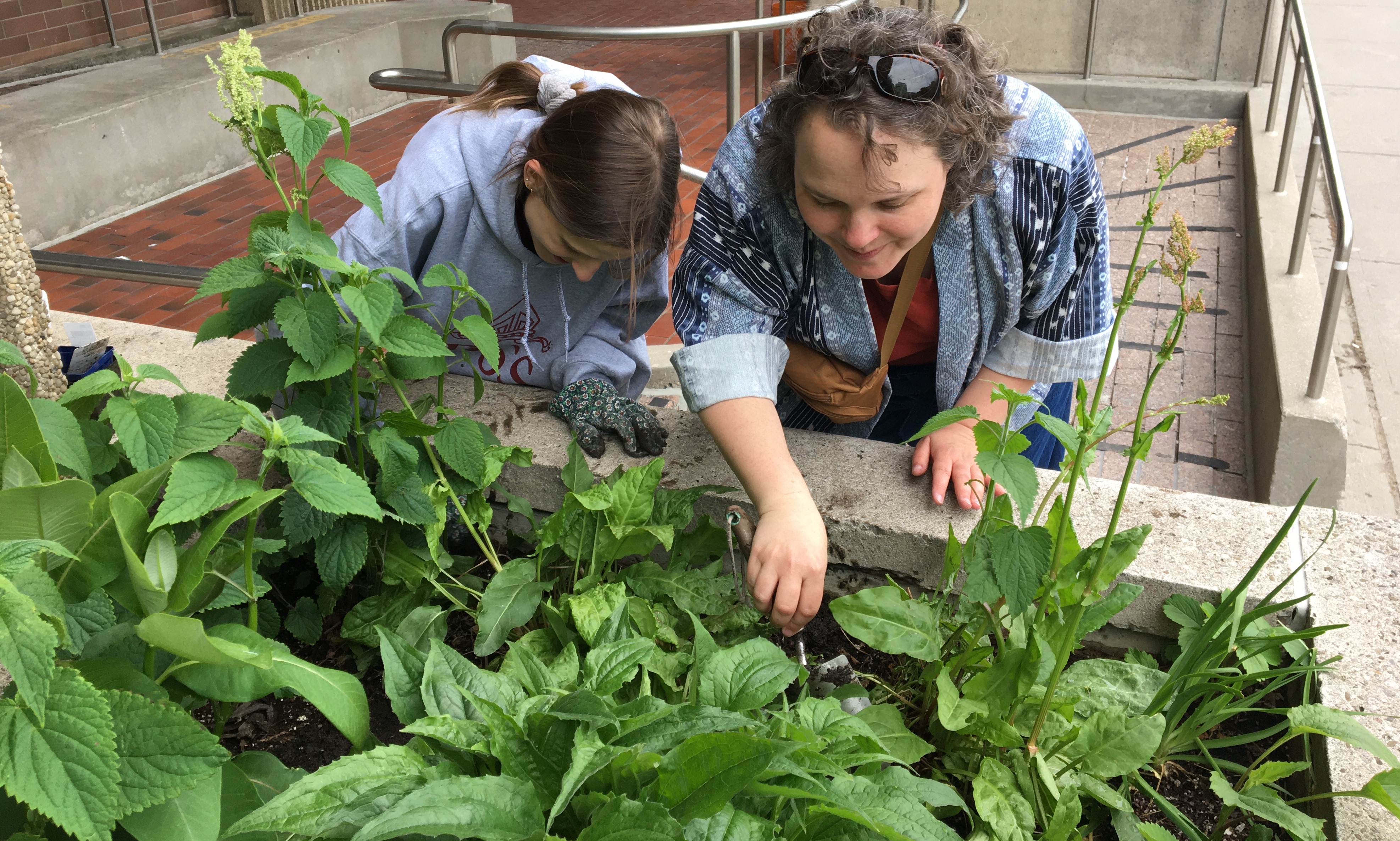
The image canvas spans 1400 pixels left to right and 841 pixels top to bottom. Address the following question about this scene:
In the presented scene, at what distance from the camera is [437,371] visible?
1.55 metres

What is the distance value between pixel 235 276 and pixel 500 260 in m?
0.94

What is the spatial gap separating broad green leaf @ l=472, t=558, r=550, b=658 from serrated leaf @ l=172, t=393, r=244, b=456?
0.48 metres

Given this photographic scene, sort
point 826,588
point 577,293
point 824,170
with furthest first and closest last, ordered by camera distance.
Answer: point 577,293 < point 826,588 < point 824,170

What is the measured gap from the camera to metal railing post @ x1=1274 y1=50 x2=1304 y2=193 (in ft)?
16.0

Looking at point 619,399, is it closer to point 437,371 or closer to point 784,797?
point 437,371

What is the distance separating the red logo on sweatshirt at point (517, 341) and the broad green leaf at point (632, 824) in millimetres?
1496

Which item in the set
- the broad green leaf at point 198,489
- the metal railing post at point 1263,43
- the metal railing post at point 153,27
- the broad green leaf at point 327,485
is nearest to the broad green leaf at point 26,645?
the broad green leaf at point 198,489

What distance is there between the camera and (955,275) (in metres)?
1.83

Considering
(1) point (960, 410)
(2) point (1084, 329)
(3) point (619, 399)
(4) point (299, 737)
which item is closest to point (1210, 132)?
(1) point (960, 410)

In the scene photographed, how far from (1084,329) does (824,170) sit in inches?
26.8

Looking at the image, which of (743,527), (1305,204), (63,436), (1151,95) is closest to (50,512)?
(63,436)

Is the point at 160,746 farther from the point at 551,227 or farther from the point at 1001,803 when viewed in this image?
the point at 551,227

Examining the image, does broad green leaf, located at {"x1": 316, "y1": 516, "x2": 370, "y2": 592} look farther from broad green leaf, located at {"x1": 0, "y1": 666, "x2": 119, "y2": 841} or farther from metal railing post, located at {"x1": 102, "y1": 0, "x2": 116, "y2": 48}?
metal railing post, located at {"x1": 102, "y1": 0, "x2": 116, "y2": 48}

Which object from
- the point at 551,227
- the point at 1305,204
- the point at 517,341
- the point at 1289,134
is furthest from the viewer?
the point at 1289,134
